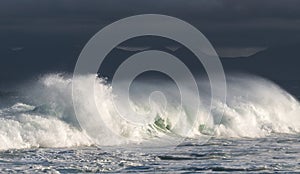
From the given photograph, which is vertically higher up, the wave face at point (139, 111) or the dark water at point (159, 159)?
the wave face at point (139, 111)

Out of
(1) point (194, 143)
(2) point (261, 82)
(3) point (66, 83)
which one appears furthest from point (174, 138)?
(2) point (261, 82)

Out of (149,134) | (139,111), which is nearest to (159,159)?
(149,134)

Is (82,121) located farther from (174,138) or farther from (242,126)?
(242,126)

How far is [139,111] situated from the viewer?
49.9 m

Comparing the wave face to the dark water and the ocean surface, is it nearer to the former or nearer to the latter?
the ocean surface

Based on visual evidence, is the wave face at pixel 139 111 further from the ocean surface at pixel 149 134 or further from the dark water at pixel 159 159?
the dark water at pixel 159 159

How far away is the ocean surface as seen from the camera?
3011 cm

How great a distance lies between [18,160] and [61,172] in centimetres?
365

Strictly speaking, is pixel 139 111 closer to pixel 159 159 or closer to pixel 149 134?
pixel 149 134

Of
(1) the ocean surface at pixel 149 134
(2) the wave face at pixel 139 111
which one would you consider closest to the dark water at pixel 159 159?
(1) the ocean surface at pixel 149 134

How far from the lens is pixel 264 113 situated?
58031 mm

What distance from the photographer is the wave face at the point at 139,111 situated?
124 ft

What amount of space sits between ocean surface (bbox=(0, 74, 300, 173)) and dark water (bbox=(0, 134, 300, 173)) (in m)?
0.04

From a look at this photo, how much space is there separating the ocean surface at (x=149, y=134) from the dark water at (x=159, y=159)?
37 mm
